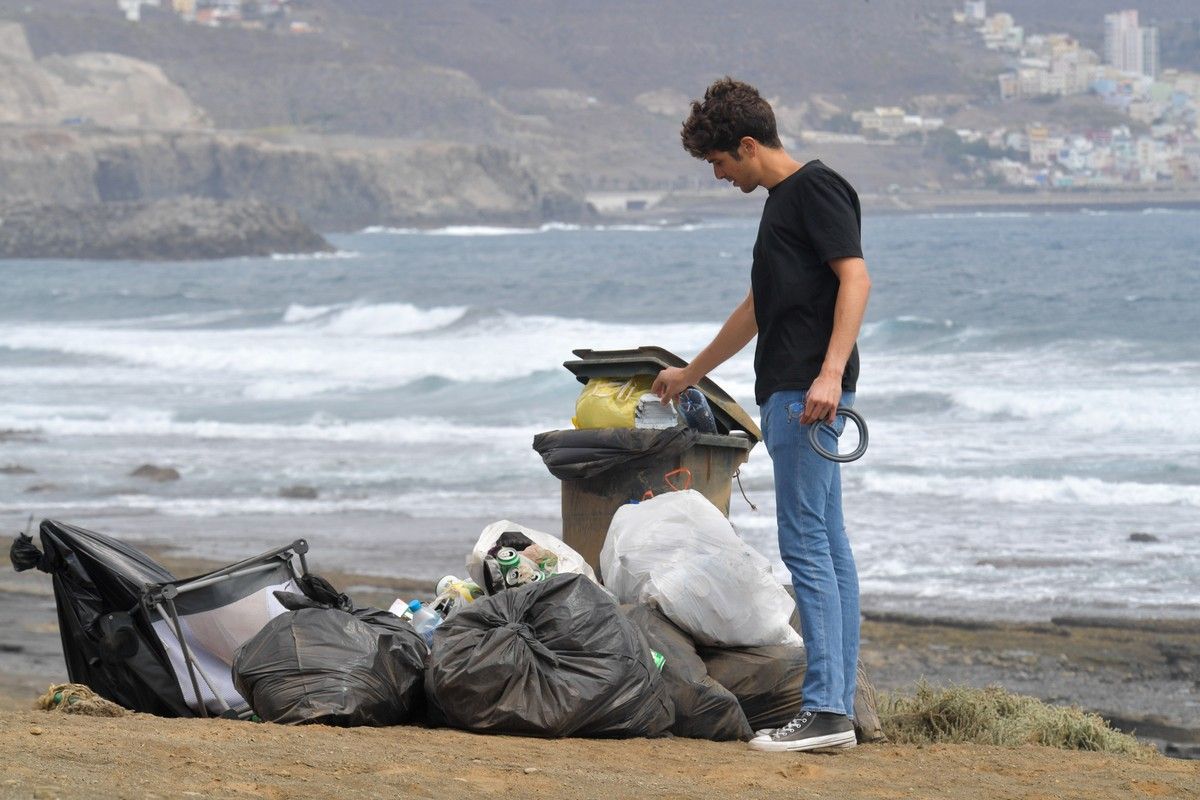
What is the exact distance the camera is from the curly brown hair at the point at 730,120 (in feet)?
12.9

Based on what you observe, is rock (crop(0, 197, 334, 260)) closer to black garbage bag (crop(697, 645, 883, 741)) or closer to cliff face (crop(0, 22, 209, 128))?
cliff face (crop(0, 22, 209, 128))

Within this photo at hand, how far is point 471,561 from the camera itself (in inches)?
185

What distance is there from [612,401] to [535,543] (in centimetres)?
51

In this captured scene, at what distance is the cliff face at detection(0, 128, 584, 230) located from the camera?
11538cm

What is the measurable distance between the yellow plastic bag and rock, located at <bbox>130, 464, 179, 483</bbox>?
31.1ft

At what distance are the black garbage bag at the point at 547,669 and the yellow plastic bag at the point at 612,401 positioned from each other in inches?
33.9

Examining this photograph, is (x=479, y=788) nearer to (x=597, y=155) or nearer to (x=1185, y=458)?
(x=1185, y=458)

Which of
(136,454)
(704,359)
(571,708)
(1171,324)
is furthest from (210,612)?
(1171,324)

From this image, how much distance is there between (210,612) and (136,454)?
11.5 metres

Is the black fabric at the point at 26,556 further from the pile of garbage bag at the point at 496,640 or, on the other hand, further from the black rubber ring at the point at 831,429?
the black rubber ring at the point at 831,429

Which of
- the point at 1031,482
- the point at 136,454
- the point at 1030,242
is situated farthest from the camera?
the point at 1030,242

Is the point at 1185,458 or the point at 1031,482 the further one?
the point at 1185,458

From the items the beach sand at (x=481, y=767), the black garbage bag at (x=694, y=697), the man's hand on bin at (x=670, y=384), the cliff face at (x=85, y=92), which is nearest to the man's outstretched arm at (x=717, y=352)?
the man's hand on bin at (x=670, y=384)

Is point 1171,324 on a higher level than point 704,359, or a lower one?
lower
